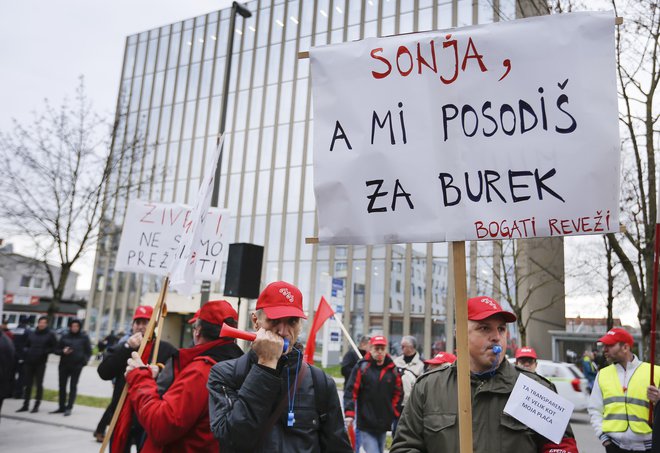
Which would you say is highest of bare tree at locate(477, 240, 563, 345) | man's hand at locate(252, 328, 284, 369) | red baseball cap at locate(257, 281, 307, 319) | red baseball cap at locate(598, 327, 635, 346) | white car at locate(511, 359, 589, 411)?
bare tree at locate(477, 240, 563, 345)

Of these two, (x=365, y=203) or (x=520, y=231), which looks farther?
(x=365, y=203)

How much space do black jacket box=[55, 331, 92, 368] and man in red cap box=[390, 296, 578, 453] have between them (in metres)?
9.98

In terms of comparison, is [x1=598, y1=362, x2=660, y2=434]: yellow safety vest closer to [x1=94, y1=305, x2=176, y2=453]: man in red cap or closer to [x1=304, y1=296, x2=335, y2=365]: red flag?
[x1=304, y1=296, x2=335, y2=365]: red flag

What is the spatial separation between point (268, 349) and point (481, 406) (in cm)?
111

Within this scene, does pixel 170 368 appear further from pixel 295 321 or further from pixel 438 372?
pixel 438 372

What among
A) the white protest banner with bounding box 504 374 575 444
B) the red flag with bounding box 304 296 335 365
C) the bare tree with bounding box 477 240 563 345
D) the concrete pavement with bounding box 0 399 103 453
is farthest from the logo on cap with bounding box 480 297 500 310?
the bare tree with bounding box 477 240 563 345

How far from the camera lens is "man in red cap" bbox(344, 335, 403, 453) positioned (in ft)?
23.5

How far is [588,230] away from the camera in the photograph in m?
2.36

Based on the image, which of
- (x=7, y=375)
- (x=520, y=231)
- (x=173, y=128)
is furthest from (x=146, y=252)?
(x=173, y=128)

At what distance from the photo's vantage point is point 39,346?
11.2 m

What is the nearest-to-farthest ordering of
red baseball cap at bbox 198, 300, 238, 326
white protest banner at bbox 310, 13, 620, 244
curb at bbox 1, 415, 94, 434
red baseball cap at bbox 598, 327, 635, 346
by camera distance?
white protest banner at bbox 310, 13, 620, 244 → red baseball cap at bbox 198, 300, 238, 326 → red baseball cap at bbox 598, 327, 635, 346 → curb at bbox 1, 415, 94, 434

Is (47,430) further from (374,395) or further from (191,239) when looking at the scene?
(191,239)

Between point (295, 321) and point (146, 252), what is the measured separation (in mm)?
4136

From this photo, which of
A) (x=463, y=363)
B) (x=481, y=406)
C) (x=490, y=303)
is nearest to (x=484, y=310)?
(x=490, y=303)
